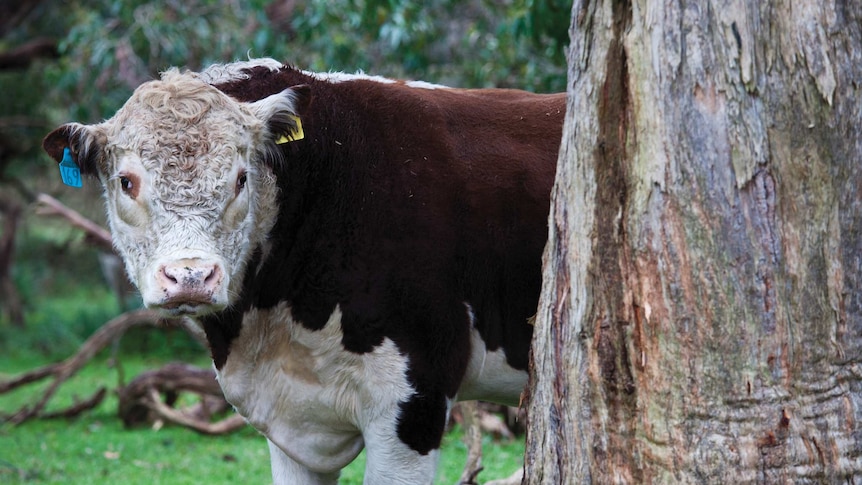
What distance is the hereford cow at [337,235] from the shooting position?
4.12m

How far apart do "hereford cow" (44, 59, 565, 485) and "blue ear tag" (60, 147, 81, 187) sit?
24 mm

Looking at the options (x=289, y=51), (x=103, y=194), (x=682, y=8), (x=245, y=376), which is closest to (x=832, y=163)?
(x=682, y=8)

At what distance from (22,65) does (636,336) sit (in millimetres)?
12906

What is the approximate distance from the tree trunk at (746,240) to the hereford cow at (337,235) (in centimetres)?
159

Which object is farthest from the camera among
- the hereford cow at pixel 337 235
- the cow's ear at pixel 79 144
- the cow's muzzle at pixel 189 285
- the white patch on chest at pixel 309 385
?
the white patch on chest at pixel 309 385

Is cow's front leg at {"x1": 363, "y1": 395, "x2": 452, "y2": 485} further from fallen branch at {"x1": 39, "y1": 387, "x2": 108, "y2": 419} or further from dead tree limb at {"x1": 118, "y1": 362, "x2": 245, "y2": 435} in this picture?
fallen branch at {"x1": 39, "y1": 387, "x2": 108, "y2": 419}

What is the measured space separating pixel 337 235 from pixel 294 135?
0.48 metres

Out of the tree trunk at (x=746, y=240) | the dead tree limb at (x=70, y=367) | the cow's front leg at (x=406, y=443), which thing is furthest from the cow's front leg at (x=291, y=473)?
the dead tree limb at (x=70, y=367)

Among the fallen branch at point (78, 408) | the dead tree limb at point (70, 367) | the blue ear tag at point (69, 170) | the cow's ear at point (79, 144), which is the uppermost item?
the cow's ear at point (79, 144)

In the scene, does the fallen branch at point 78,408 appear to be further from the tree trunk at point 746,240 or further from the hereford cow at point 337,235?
the tree trunk at point 746,240

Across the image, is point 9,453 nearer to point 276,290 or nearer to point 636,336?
point 276,290

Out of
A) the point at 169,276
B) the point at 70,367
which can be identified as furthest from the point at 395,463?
the point at 70,367

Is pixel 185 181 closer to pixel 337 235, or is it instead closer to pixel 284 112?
pixel 284 112

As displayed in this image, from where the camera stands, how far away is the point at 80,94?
11.3 m
